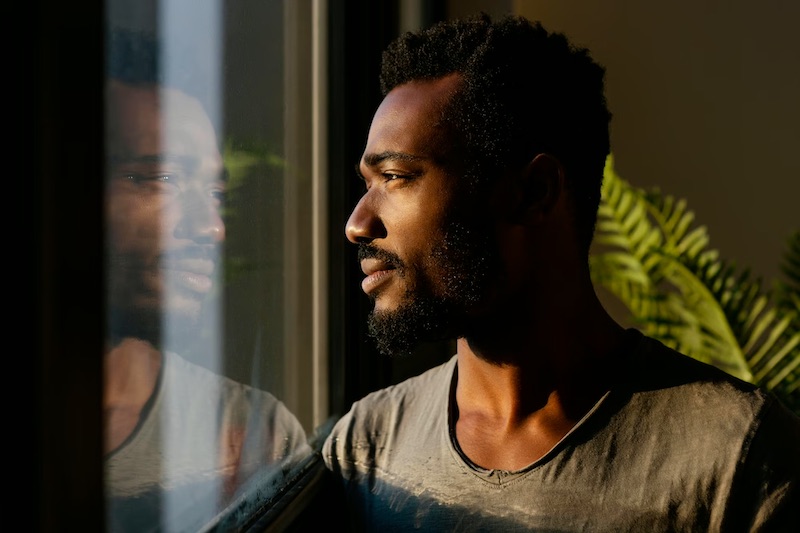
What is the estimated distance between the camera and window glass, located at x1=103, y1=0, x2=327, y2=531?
2.62ft

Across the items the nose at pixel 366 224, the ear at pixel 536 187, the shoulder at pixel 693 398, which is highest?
the ear at pixel 536 187

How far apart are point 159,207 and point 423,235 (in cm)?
40

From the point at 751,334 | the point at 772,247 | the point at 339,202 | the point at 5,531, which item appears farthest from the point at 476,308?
the point at 772,247

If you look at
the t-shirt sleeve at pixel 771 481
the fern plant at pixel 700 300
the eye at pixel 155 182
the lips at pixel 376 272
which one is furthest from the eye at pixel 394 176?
the fern plant at pixel 700 300

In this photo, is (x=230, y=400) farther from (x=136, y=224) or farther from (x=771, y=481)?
(x=771, y=481)

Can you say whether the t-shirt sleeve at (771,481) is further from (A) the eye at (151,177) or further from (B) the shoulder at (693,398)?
(A) the eye at (151,177)

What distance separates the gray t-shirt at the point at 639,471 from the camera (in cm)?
105

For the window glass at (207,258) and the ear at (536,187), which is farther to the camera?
the ear at (536,187)

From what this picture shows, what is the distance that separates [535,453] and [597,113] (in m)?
0.52

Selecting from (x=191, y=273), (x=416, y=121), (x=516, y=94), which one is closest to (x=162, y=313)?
(x=191, y=273)

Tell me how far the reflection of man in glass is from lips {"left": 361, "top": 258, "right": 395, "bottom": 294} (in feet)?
0.69

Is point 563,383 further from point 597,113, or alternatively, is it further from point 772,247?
point 772,247

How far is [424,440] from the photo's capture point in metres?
1.25

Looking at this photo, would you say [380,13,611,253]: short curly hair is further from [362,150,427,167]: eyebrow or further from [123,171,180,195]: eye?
[123,171,180,195]: eye
